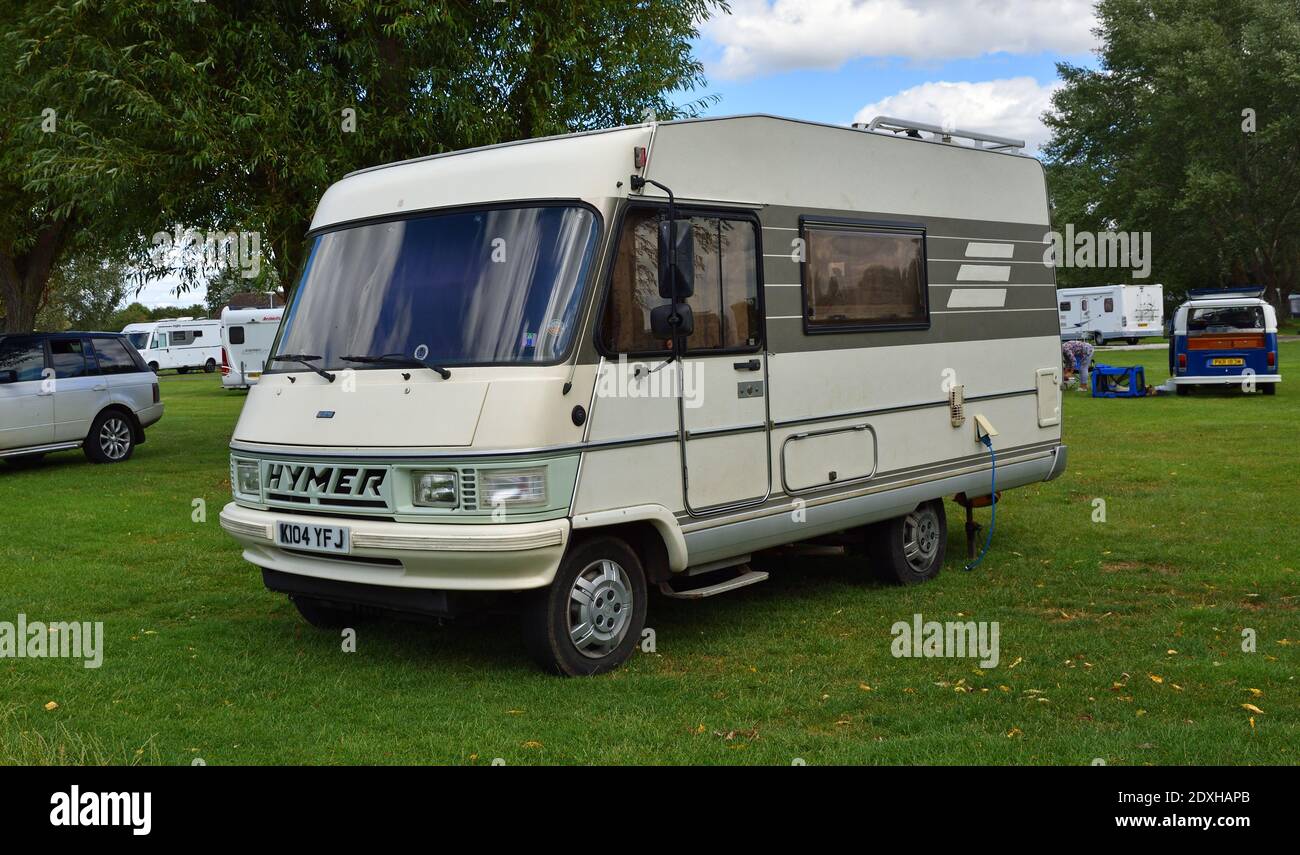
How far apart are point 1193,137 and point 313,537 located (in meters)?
49.1

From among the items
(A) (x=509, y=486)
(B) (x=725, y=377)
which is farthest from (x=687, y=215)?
(A) (x=509, y=486)

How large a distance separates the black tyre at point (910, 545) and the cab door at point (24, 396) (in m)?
12.4

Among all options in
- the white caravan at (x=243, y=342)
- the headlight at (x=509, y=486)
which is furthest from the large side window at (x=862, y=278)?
the white caravan at (x=243, y=342)

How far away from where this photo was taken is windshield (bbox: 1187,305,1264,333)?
23.9 metres

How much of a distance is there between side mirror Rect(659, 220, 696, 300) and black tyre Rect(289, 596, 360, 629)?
2832 mm

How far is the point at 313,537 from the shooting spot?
639 centimetres

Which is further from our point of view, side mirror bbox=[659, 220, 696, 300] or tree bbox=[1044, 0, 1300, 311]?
tree bbox=[1044, 0, 1300, 311]

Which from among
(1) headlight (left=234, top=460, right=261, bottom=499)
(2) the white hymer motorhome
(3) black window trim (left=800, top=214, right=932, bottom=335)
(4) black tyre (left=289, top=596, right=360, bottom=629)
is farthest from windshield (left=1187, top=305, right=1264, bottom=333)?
(1) headlight (left=234, top=460, right=261, bottom=499)

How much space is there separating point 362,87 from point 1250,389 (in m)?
18.2

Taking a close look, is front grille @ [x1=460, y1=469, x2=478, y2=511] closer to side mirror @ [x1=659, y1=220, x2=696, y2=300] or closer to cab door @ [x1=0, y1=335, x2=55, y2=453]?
side mirror @ [x1=659, y1=220, x2=696, y2=300]

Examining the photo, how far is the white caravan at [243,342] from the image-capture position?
36.7 metres

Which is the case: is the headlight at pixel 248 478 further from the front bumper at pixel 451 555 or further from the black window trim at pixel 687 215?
the black window trim at pixel 687 215

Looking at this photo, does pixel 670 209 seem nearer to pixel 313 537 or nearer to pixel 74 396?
pixel 313 537

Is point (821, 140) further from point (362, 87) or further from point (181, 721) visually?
point (362, 87)
